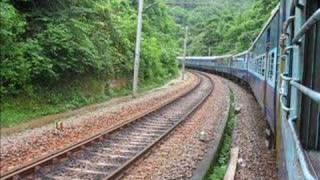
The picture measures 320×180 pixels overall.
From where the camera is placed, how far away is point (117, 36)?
942 inches

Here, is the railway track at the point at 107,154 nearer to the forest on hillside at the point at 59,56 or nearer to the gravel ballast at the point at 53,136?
the gravel ballast at the point at 53,136

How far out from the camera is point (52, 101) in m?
15.4

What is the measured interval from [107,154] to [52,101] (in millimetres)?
6319

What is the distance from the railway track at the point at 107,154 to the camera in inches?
302

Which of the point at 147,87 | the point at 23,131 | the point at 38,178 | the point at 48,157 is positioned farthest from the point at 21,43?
the point at 147,87

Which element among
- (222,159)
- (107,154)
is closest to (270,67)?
(222,159)

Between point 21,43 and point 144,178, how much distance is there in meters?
7.31

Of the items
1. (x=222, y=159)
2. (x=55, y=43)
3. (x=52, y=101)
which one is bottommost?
(x=222, y=159)

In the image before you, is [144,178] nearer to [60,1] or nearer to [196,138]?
[196,138]

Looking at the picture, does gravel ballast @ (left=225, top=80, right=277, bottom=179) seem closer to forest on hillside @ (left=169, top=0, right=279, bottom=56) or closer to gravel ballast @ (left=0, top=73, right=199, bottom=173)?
gravel ballast @ (left=0, top=73, right=199, bottom=173)

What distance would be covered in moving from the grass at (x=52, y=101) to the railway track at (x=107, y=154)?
2.53 metres

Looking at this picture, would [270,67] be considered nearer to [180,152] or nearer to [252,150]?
[252,150]

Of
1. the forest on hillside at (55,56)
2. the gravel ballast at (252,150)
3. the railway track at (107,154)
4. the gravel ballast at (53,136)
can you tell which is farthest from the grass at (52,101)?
the gravel ballast at (252,150)

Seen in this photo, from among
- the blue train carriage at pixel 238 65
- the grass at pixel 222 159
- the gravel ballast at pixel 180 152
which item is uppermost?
the blue train carriage at pixel 238 65
